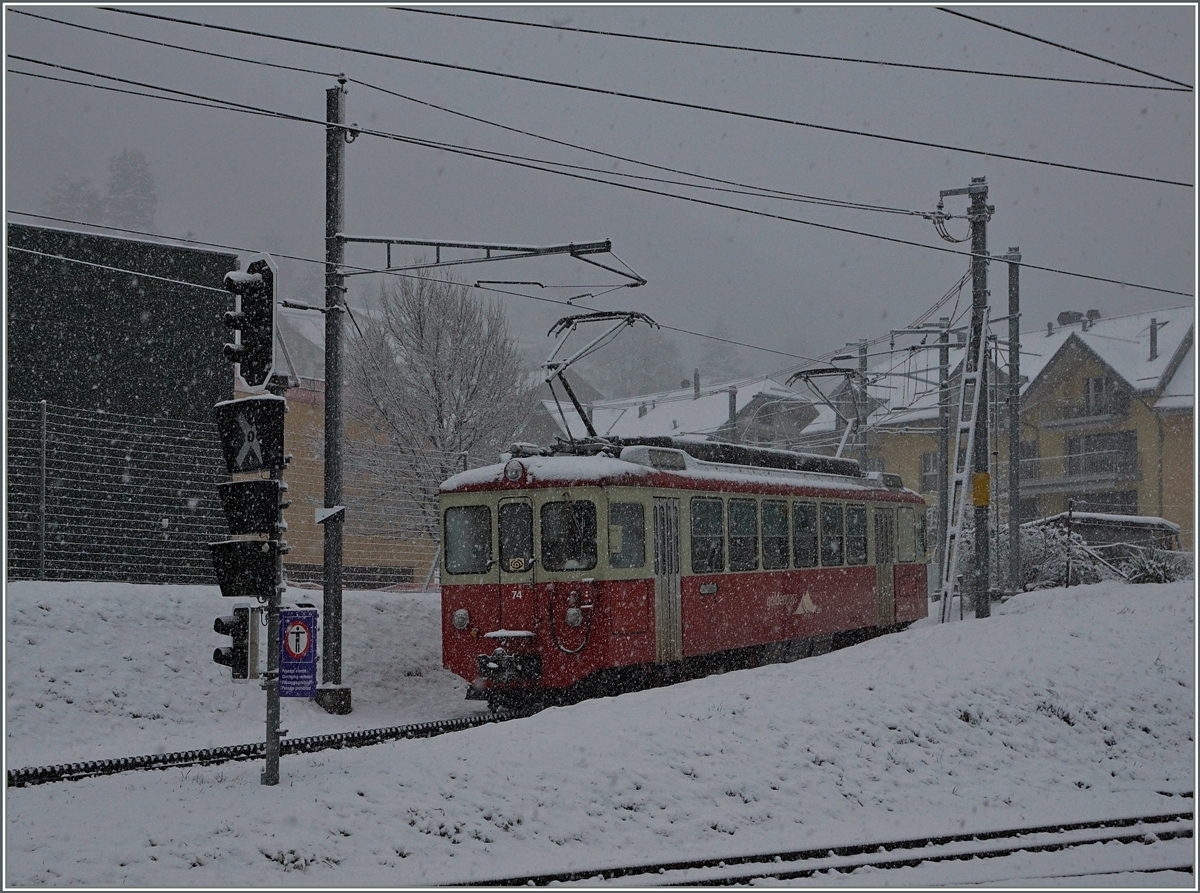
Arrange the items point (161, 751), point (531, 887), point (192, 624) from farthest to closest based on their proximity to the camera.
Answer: point (192, 624)
point (161, 751)
point (531, 887)

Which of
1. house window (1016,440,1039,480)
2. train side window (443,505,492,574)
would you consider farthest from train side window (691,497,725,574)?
house window (1016,440,1039,480)

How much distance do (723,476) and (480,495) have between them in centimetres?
305

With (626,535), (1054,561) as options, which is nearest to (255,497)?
(626,535)

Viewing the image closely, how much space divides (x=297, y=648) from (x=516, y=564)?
4822 mm

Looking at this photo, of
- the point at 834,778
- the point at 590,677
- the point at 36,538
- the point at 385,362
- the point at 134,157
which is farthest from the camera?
the point at 134,157

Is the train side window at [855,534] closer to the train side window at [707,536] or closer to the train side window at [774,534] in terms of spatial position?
the train side window at [774,534]

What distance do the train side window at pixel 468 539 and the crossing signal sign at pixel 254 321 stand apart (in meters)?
5.38

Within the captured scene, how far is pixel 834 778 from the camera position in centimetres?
980

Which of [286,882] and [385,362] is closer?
[286,882]

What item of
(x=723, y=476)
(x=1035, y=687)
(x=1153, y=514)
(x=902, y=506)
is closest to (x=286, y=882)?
(x=1035, y=687)

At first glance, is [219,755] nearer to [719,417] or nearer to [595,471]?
[595,471]

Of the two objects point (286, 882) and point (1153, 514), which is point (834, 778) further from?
point (1153, 514)

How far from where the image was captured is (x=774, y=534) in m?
16.1

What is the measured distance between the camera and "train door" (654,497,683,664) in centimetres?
1369
